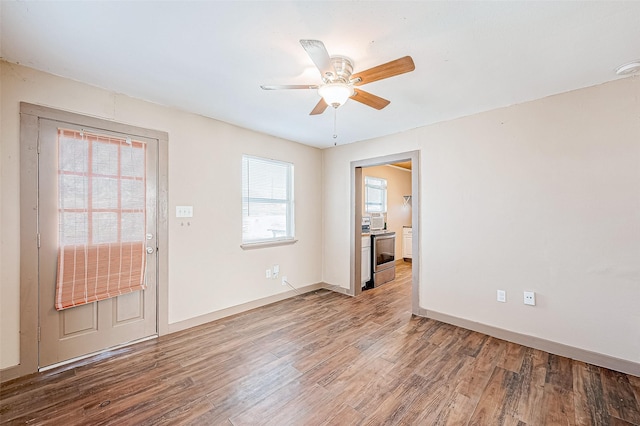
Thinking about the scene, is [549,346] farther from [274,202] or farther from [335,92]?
[274,202]

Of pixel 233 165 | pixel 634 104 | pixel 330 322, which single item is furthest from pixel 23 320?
pixel 634 104

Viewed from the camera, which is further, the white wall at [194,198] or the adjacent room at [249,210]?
the white wall at [194,198]

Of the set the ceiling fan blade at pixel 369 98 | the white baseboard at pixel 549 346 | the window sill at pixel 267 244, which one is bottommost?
the white baseboard at pixel 549 346

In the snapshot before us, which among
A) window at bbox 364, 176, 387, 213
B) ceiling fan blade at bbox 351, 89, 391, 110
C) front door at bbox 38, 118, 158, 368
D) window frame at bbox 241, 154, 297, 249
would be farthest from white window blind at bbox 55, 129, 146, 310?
window at bbox 364, 176, 387, 213

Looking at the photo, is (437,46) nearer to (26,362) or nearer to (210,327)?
(210,327)

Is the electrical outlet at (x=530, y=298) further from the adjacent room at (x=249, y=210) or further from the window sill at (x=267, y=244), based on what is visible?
the window sill at (x=267, y=244)

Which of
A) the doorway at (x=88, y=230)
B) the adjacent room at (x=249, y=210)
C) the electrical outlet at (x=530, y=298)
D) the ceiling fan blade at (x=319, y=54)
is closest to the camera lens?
the ceiling fan blade at (x=319, y=54)

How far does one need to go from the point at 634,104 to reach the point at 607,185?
2.19ft

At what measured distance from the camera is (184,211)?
3031 mm

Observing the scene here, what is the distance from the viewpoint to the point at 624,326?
87.9 inches

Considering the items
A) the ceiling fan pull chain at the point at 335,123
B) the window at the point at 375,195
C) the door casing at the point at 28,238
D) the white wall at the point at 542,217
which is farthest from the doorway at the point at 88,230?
the window at the point at 375,195

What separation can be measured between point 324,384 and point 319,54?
2296mm

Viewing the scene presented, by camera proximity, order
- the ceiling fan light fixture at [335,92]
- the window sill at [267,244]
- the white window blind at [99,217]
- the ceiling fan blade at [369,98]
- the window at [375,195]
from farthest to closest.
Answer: the window at [375,195], the window sill at [267,244], the white window blind at [99,217], the ceiling fan blade at [369,98], the ceiling fan light fixture at [335,92]

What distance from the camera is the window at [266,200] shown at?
3.71 meters
